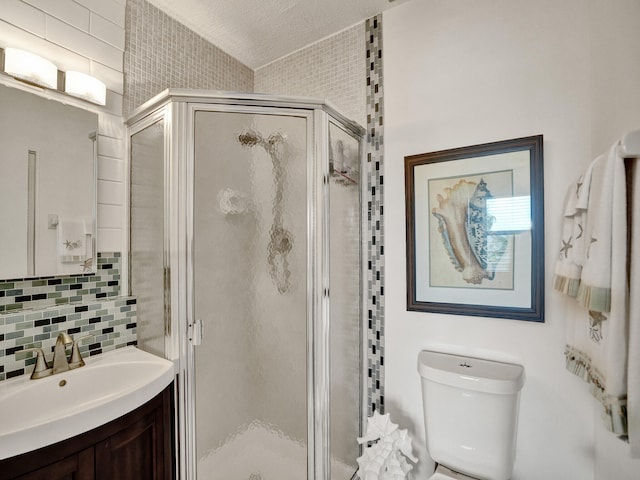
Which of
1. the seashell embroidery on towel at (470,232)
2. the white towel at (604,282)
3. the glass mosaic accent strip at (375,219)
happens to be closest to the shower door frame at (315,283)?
the glass mosaic accent strip at (375,219)

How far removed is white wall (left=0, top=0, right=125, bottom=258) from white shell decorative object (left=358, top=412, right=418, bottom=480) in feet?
5.06

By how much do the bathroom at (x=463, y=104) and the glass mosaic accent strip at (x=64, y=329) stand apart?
1.03ft

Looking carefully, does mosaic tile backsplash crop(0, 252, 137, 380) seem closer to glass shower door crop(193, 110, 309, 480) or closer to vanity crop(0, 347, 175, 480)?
vanity crop(0, 347, 175, 480)

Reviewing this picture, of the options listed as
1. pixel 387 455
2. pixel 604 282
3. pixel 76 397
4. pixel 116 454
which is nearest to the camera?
pixel 604 282

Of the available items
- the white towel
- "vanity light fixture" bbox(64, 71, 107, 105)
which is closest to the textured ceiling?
"vanity light fixture" bbox(64, 71, 107, 105)

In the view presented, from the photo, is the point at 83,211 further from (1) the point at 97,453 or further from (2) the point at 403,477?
(2) the point at 403,477

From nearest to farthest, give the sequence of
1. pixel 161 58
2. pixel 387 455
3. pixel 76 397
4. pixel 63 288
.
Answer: pixel 76 397 → pixel 63 288 → pixel 387 455 → pixel 161 58

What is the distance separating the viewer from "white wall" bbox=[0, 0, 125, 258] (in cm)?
117

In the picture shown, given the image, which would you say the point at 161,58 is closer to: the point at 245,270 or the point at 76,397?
the point at 245,270

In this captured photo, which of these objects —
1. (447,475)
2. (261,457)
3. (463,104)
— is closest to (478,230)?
(463,104)

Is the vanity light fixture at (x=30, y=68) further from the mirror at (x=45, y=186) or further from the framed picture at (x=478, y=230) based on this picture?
the framed picture at (x=478, y=230)

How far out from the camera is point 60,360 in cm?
116

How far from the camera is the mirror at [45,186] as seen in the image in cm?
112

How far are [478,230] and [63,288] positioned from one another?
183cm
